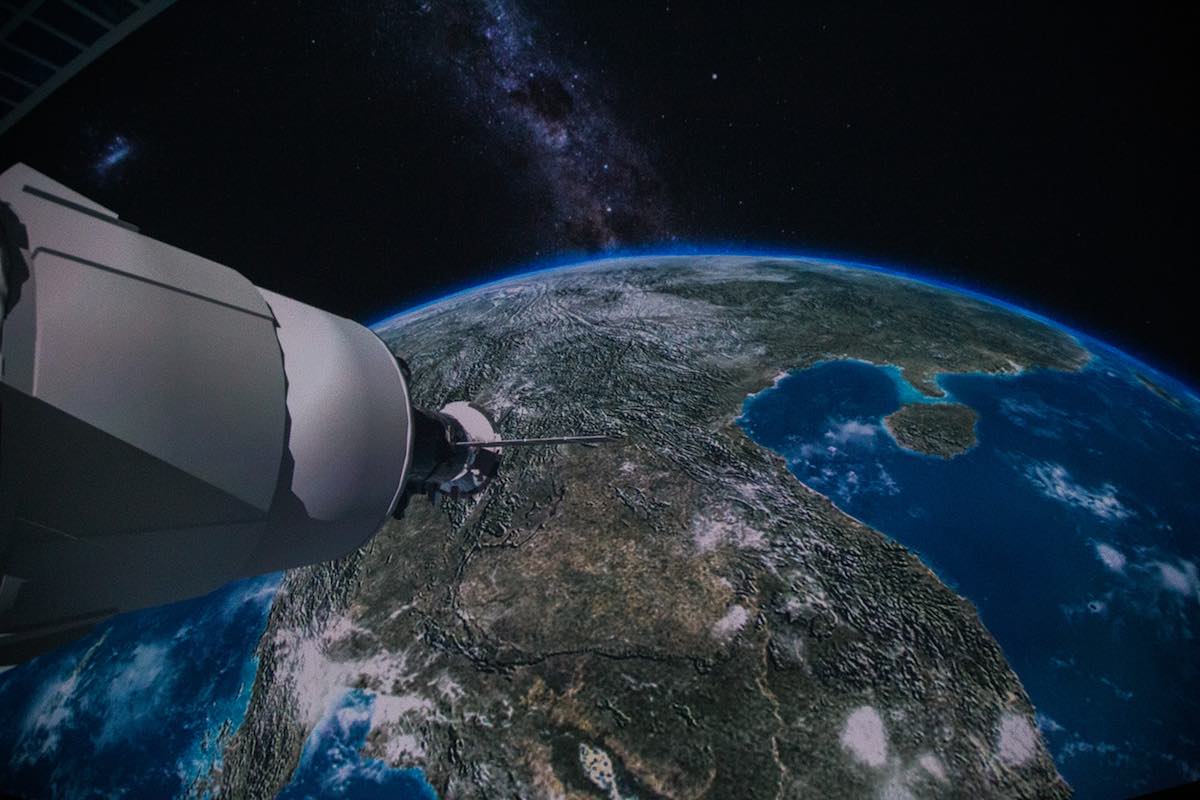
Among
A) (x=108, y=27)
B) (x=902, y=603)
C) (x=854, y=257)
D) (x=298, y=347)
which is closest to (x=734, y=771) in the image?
(x=902, y=603)

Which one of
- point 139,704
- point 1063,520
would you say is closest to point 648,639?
point 1063,520

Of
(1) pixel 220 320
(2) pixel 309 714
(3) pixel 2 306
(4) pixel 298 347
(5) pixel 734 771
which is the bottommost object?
(2) pixel 309 714

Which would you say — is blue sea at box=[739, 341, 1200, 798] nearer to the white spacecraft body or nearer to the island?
the island

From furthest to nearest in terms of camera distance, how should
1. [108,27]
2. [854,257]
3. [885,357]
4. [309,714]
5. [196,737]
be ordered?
[854,257] → [885,357] → [196,737] → [309,714] → [108,27]

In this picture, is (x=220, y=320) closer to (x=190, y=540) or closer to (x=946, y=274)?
(x=190, y=540)

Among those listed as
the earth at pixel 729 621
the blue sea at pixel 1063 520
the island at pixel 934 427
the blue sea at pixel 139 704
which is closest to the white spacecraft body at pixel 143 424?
the earth at pixel 729 621

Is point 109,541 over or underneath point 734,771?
over
